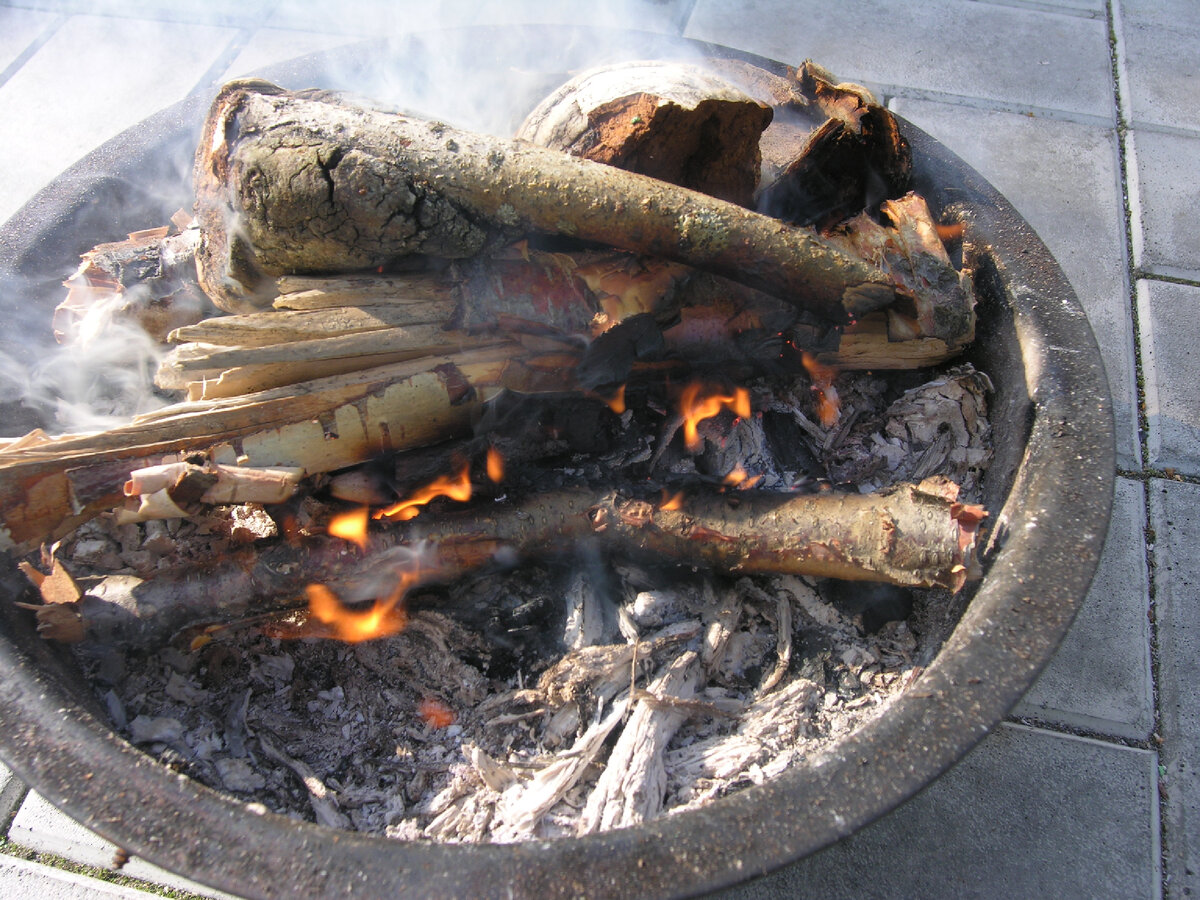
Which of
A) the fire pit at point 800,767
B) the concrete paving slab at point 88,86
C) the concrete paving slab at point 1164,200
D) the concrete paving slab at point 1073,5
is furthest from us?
the concrete paving slab at point 1073,5

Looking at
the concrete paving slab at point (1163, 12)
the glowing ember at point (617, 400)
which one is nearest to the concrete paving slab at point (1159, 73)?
the concrete paving slab at point (1163, 12)

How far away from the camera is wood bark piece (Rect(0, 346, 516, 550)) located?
1.53 metres

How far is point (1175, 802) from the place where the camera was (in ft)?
6.36

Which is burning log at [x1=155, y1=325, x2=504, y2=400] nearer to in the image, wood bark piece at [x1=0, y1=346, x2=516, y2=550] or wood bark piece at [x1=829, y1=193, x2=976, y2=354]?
wood bark piece at [x1=0, y1=346, x2=516, y2=550]

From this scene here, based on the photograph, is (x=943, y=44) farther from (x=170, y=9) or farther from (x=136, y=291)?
(x=170, y=9)

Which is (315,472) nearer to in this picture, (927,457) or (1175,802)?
(927,457)

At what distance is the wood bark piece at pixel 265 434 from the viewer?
153 centimetres

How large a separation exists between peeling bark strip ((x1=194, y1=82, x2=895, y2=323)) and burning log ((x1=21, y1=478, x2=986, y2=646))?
491 millimetres

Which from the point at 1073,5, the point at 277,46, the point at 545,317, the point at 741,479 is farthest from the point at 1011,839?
the point at 277,46

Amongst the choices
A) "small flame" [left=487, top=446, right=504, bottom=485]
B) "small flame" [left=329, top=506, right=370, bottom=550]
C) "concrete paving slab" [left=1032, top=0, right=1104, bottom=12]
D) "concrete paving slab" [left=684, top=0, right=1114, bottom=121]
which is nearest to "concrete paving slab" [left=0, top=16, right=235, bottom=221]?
"concrete paving slab" [left=684, top=0, right=1114, bottom=121]

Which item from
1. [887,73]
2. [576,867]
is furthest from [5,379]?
[887,73]

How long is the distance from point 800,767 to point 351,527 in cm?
106

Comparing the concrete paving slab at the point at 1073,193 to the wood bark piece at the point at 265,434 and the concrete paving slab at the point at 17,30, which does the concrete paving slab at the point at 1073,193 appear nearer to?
the wood bark piece at the point at 265,434

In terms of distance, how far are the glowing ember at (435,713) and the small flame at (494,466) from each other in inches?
20.4
